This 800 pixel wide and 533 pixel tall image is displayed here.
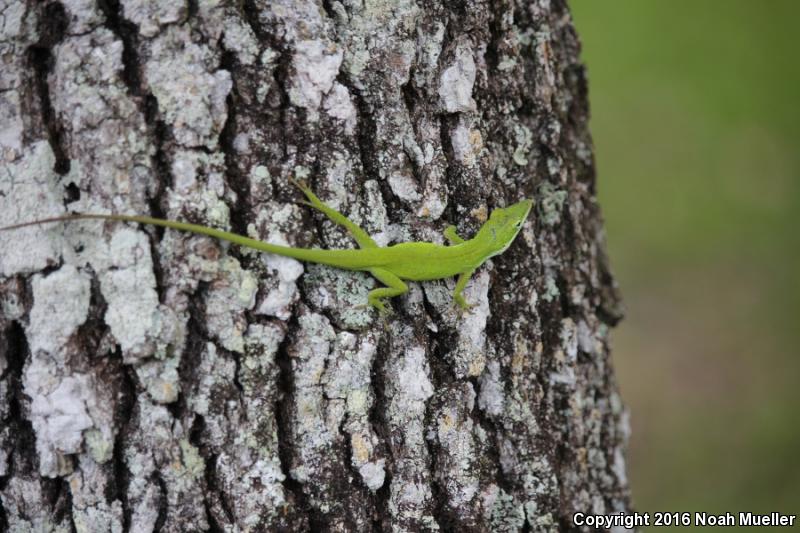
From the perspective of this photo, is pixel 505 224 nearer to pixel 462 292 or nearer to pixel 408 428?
pixel 462 292

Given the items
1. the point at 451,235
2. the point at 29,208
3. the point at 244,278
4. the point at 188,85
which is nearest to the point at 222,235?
the point at 244,278

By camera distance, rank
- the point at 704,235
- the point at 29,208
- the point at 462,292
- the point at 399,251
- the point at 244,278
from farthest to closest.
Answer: the point at 704,235 → the point at 462,292 → the point at 399,251 → the point at 244,278 → the point at 29,208

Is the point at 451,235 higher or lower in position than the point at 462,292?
higher

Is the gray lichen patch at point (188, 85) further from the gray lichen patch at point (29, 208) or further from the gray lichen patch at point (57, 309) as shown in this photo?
the gray lichen patch at point (57, 309)

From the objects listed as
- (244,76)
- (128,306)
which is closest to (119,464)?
(128,306)

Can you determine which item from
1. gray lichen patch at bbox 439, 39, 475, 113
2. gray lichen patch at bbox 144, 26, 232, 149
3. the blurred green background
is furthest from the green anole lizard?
the blurred green background

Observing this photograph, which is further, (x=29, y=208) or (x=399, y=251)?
(x=399, y=251)

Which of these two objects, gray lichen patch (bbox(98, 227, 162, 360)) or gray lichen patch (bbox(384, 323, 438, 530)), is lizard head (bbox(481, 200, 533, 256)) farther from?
gray lichen patch (bbox(98, 227, 162, 360))
